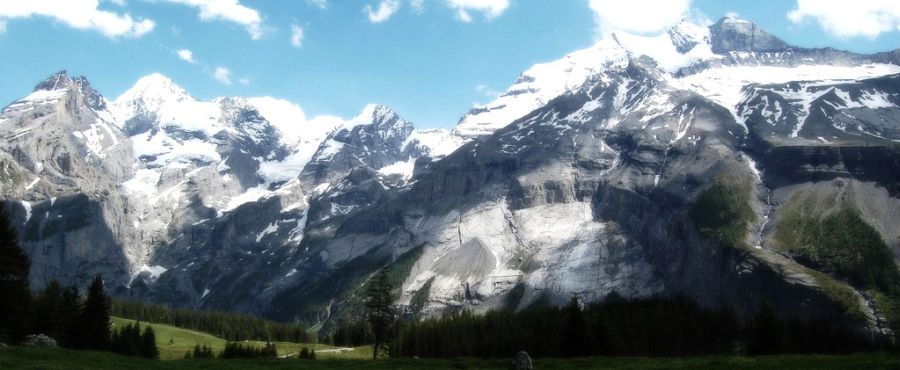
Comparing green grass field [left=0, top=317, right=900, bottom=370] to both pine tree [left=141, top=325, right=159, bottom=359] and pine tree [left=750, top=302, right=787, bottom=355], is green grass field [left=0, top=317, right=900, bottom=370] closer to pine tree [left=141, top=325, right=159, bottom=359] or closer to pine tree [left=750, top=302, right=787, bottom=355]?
pine tree [left=141, top=325, right=159, bottom=359]

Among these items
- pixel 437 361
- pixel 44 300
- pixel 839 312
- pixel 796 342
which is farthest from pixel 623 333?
pixel 839 312

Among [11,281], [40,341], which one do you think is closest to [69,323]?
[11,281]

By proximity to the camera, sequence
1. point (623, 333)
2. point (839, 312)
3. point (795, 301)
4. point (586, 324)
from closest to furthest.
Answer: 1. point (586, 324)
2. point (623, 333)
3. point (839, 312)
4. point (795, 301)

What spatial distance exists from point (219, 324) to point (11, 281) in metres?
114

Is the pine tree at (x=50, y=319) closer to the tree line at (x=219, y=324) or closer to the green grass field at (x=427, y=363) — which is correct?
the green grass field at (x=427, y=363)

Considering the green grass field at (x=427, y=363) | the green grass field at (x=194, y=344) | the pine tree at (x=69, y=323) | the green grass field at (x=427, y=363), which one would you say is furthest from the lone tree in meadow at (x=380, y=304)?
the pine tree at (x=69, y=323)

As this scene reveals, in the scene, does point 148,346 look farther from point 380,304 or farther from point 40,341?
point 380,304

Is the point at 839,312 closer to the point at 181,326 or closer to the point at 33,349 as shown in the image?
the point at 181,326

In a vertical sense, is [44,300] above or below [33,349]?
above

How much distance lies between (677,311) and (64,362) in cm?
9996

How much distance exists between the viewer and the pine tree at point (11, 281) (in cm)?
5734

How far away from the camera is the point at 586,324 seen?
255 feet

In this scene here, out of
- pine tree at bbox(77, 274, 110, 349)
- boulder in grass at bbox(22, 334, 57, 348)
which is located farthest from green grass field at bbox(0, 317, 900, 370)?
pine tree at bbox(77, 274, 110, 349)

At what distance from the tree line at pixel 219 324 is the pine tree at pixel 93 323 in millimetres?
86860
